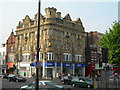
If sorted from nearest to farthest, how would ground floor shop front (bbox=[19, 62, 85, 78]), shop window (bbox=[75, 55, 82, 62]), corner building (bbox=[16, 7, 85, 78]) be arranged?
ground floor shop front (bbox=[19, 62, 85, 78]) < corner building (bbox=[16, 7, 85, 78]) < shop window (bbox=[75, 55, 82, 62])

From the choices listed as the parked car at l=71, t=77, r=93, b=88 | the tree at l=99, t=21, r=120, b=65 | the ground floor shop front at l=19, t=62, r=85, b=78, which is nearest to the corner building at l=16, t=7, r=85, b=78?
the ground floor shop front at l=19, t=62, r=85, b=78

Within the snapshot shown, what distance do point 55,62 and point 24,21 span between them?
17.9 m

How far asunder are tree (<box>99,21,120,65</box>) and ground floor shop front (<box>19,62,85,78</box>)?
75.6ft

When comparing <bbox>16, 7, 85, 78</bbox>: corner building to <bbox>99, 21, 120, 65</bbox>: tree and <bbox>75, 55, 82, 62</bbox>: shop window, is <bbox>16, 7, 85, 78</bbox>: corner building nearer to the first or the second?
<bbox>75, 55, 82, 62</bbox>: shop window

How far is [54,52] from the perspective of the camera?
5712 cm

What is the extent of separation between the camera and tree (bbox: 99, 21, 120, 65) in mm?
34844

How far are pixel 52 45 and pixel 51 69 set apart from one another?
6.73 meters

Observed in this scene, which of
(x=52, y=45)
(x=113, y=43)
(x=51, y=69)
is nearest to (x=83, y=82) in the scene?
(x=113, y=43)

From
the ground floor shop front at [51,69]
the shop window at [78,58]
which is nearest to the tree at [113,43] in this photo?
the ground floor shop front at [51,69]

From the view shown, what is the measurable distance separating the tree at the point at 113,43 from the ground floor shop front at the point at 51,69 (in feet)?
75.6

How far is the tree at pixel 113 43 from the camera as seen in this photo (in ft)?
114

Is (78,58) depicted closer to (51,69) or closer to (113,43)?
(51,69)

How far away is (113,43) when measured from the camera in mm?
35469

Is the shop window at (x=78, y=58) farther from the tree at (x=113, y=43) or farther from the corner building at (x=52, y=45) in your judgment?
the tree at (x=113, y=43)
